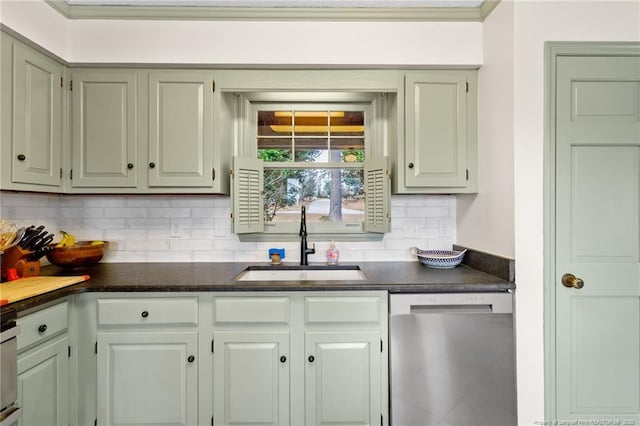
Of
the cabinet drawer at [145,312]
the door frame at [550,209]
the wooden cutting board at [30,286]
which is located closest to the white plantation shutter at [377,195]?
the door frame at [550,209]

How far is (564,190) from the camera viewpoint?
6.08ft

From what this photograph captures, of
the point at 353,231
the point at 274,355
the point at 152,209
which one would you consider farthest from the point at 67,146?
the point at 353,231

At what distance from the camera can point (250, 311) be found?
1.81 m

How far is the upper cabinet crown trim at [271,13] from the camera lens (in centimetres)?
210

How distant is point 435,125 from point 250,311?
1.61 meters

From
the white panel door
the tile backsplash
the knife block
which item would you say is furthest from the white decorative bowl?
the knife block

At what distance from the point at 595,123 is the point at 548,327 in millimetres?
1151

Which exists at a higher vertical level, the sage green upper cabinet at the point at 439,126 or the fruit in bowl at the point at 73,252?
the sage green upper cabinet at the point at 439,126

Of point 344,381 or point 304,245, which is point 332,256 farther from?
point 344,381

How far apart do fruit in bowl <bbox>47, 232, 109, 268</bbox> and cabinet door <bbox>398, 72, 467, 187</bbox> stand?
2172 mm

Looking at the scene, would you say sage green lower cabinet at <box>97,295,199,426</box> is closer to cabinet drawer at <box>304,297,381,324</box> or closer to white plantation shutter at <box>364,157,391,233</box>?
cabinet drawer at <box>304,297,381,324</box>

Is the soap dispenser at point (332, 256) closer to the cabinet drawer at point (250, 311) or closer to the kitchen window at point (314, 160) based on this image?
the kitchen window at point (314, 160)

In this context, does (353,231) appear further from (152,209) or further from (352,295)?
(152,209)

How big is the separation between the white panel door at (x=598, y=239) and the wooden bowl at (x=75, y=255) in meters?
2.88
